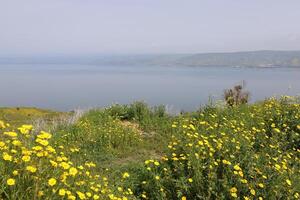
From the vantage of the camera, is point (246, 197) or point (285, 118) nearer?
point (246, 197)

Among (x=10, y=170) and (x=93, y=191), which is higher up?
(x=10, y=170)

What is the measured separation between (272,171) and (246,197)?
2.93ft

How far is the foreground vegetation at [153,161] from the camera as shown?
3.56 meters

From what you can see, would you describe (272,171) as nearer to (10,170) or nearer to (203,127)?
(203,127)

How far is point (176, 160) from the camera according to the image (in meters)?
5.92

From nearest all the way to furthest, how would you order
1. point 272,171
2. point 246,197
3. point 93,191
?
1. point 93,191
2. point 246,197
3. point 272,171

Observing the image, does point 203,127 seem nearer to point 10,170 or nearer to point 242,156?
point 242,156

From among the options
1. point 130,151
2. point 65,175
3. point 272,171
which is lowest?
point 130,151

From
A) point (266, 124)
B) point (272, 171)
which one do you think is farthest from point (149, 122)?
point (272, 171)

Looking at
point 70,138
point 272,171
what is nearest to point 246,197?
point 272,171

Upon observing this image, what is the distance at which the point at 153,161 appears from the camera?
5617 millimetres

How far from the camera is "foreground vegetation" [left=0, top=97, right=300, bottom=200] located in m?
3.56

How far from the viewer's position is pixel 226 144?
6004mm

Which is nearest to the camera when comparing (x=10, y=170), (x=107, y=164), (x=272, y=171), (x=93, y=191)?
(x=10, y=170)
